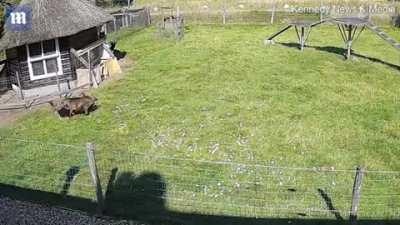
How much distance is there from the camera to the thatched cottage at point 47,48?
52.6 ft

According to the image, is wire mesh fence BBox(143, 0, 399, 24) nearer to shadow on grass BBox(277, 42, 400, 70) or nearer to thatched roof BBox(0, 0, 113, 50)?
shadow on grass BBox(277, 42, 400, 70)

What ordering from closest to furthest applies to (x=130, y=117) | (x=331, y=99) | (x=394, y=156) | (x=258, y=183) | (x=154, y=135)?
1. (x=258, y=183)
2. (x=394, y=156)
3. (x=154, y=135)
4. (x=130, y=117)
5. (x=331, y=99)

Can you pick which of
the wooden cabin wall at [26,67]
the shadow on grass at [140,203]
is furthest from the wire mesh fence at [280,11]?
the shadow on grass at [140,203]

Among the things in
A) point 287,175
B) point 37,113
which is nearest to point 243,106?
point 287,175

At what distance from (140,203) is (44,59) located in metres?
9.78

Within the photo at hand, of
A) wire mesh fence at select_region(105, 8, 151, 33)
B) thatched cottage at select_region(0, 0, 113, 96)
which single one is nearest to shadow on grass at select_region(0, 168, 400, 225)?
thatched cottage at select_region(0, 0, 113, 96)

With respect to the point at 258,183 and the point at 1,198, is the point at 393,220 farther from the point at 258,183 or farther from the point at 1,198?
the point at 1,198

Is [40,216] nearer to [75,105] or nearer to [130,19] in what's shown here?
[75,105]

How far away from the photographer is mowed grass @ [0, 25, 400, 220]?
1144 cm

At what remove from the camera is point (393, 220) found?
8453 millimetres

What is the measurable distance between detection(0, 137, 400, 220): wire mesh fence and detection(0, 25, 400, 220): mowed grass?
123mm

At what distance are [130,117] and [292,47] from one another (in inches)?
468

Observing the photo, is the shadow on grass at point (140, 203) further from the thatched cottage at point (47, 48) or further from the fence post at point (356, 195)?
the thatched cottage at point (47, 48)

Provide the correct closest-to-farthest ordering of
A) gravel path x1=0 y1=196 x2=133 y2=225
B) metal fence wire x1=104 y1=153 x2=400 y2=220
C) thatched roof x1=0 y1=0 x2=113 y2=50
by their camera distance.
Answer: gravel path x1=0 y1=196 x2=133 y2=225
metal fence wire x1=104 y1=153 x2=400 y2=220
thatched roof x1=0 y1=0 x2=113 y2=50
